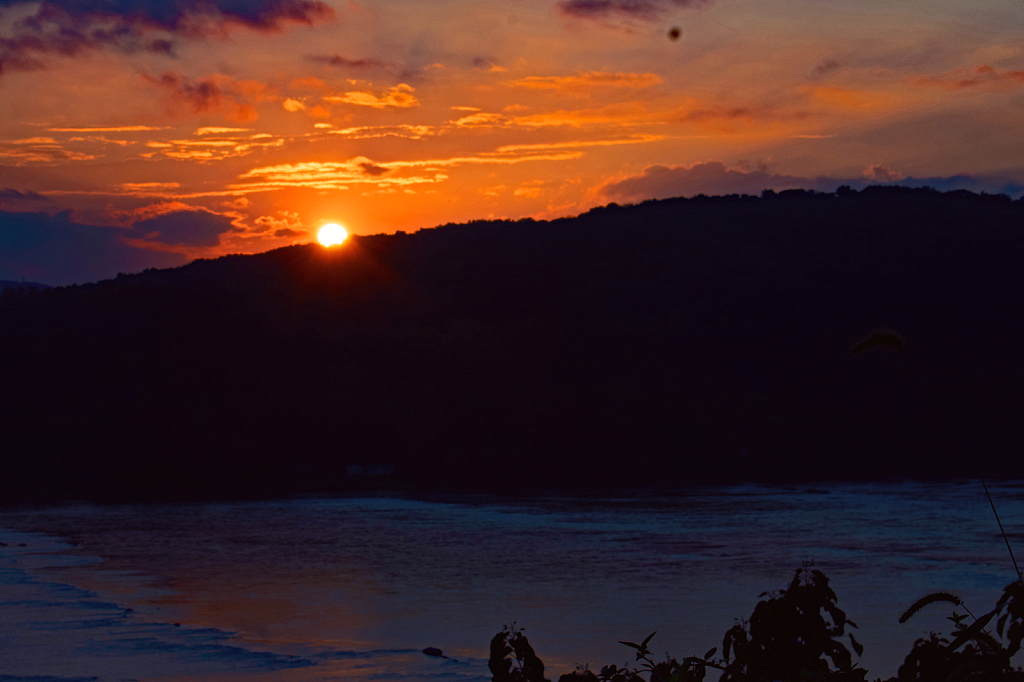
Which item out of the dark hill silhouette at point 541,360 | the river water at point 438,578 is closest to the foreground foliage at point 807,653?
the river water at point 438,578

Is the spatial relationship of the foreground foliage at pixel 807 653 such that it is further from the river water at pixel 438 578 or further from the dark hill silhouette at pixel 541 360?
the dark hill silhouette at pixel 541 360

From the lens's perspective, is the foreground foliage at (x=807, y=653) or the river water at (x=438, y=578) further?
the river water at (x=438, y=578)

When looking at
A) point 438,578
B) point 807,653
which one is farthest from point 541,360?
point 807,653

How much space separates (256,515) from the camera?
44.4 m

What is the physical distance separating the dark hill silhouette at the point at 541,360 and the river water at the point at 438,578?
21601mm

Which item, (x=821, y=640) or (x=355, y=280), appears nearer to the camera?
(x=821, y=640)

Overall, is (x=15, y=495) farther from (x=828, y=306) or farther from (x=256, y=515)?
(x=828, y=306)

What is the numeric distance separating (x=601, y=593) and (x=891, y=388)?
213ft

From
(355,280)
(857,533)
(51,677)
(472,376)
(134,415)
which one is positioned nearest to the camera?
(51,677)

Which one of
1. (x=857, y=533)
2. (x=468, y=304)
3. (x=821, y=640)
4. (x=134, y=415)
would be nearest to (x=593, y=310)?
(x=468, y=304)

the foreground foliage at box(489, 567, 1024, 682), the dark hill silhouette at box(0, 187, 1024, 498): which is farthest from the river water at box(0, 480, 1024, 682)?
the dark hill silhouette at box(0, 187, 1024, 498)

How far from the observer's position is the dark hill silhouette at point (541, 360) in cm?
7206

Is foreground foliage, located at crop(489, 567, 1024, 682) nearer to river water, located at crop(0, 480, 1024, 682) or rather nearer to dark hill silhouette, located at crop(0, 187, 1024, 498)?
river water, located at crop(0, 480, 1024, 682)

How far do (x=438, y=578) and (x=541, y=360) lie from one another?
212 feet
